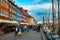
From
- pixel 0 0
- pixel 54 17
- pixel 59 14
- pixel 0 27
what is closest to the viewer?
pixel 59 14

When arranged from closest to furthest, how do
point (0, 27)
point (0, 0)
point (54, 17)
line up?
point (54, 17) → point (0, 27) → point (0, 0)

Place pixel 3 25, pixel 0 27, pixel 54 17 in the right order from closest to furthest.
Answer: pixel 54 17, pixel 0 27, pixel 3 25

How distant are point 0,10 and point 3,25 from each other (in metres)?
10.8

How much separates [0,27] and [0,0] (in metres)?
13.5

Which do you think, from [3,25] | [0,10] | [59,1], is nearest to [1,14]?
[0,10]

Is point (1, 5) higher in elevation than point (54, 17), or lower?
higher

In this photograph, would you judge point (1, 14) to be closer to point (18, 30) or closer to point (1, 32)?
point (1, 32)

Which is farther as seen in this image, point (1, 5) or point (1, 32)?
point (1, 5)

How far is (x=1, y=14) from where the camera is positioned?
62094 millimetres

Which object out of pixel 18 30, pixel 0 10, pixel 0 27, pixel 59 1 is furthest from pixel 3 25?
pixel 59 1

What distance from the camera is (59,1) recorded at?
33.5 metres

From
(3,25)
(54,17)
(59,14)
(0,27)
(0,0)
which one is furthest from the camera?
(0,0)

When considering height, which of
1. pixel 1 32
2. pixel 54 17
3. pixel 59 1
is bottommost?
pixel 1 32

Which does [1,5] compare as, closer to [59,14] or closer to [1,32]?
[1,32]
